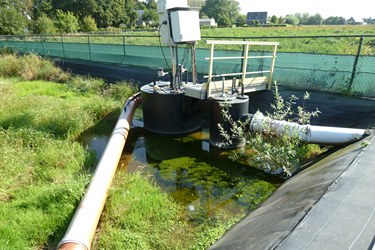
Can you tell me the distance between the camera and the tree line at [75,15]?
40.8 meters

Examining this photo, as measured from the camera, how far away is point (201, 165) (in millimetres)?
4926

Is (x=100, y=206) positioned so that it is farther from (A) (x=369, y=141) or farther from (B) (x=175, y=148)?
(A) (x=369, y=141)

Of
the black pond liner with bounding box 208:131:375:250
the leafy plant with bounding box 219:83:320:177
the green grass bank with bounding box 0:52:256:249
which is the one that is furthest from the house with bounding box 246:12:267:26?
the black pond liner with bounding box 208:131:375:250

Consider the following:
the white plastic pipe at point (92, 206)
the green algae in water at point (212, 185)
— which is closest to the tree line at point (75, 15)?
the green algae in water at point (212, 185)

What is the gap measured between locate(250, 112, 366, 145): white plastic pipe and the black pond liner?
3.44 feet

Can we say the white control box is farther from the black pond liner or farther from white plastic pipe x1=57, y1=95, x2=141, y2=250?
the black pond liner

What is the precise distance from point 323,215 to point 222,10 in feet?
354

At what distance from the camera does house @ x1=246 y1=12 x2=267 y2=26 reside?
101m

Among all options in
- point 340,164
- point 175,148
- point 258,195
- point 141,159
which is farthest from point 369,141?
point 141,159

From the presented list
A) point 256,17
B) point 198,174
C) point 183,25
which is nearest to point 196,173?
point 198,174

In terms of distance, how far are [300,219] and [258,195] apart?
1.94 metres

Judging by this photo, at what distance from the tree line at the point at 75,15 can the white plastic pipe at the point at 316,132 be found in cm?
2348

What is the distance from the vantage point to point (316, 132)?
4254 mm

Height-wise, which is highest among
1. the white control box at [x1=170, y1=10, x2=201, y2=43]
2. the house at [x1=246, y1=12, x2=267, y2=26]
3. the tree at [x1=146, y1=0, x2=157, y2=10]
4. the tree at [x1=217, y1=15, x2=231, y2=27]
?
the tree at [x1=146, y1=0, x2=157, y2=10]
